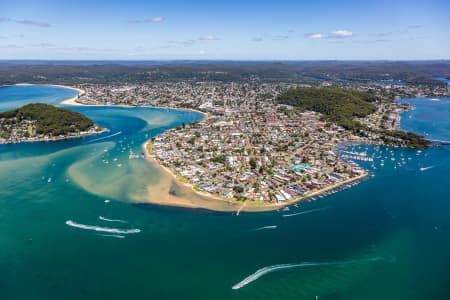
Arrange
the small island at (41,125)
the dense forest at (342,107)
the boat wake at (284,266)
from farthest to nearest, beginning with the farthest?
1. the small island at (41,125)
2. the dense forest at (342,107)
3. the boat wake at (284,266)

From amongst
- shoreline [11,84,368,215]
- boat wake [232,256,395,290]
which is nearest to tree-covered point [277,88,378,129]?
shoreline [11,84,368,215]

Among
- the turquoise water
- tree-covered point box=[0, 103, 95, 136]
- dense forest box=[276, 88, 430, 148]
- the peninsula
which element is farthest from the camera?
tree-covered point box=[0, 103, 95, 136]

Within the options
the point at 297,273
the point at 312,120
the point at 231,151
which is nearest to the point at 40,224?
the point at 297,273

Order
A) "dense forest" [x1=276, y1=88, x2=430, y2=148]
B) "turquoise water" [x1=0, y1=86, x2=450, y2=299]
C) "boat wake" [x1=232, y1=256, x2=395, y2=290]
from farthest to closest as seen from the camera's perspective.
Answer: "dense forest" [x1=276, y1=88, x2=430, y2=148] < "boat wake" [x1=232, y1=256, x2=395, y2=290] < "turquoise water" [x1=0, y1=86, x2=450, y2=299]

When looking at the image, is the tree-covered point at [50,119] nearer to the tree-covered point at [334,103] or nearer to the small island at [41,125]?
the small island at [41,125]

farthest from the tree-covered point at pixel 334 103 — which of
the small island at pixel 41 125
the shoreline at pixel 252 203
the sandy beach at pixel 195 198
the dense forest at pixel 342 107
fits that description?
the small island at pixel 41 125

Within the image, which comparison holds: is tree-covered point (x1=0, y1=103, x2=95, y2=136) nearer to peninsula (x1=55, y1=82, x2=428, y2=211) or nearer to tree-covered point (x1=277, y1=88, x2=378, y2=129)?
peninsula (x1=55, y1=82, x2=428, y2=211)

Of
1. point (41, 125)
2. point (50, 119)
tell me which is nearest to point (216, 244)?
point (41, 125)

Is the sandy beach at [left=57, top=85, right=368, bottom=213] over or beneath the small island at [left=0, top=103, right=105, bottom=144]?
beneath
